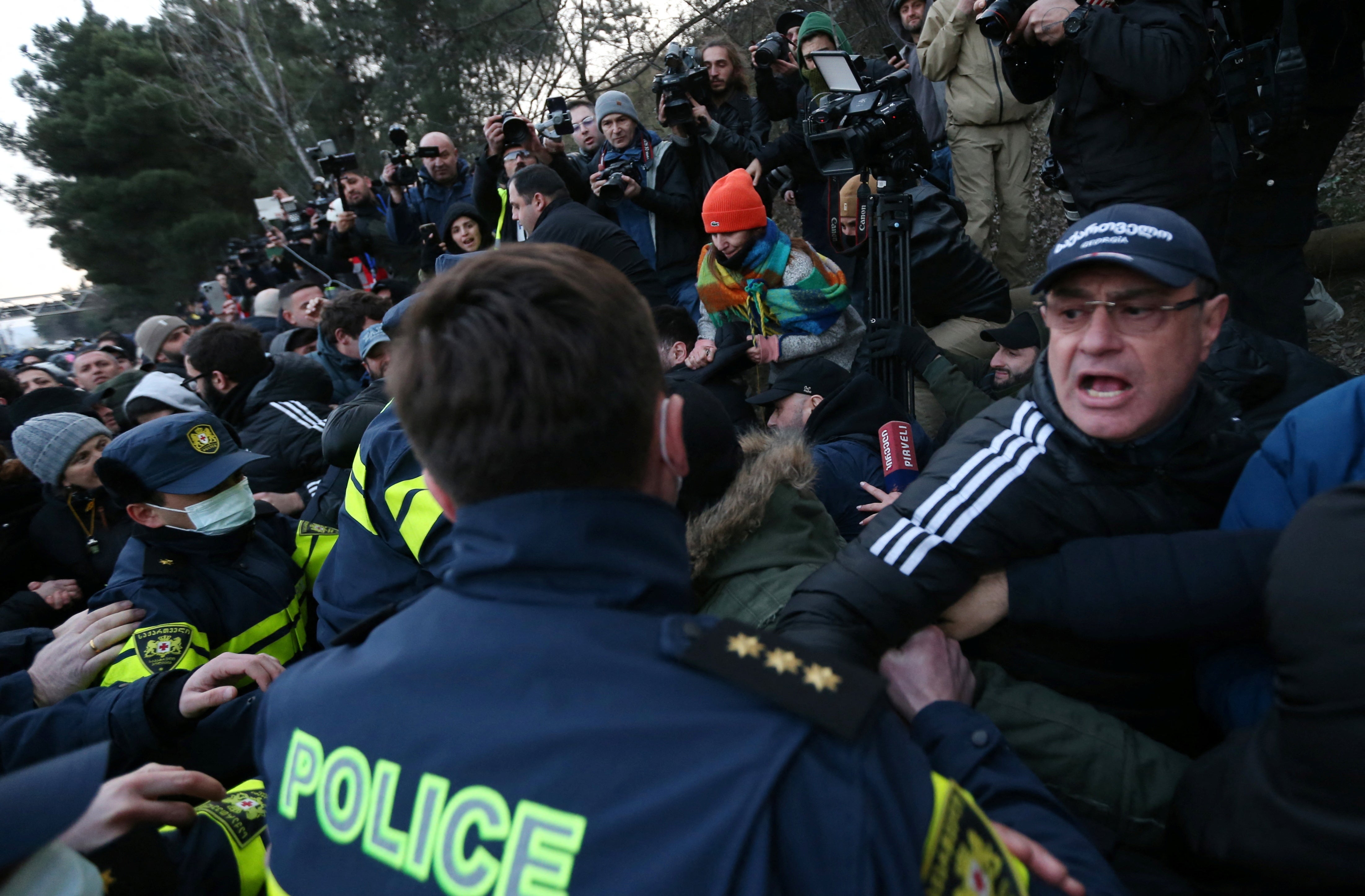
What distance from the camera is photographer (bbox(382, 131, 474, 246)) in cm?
705

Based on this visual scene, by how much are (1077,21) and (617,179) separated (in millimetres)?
2720

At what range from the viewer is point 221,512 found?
8.53 ft

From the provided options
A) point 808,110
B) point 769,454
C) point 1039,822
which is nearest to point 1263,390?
point 769,454

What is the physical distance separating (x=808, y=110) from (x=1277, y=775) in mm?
3888

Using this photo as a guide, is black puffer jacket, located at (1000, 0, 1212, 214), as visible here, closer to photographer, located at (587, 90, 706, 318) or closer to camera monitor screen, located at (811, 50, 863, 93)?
camera monitor screen, located at (811, 50, 863, 93)

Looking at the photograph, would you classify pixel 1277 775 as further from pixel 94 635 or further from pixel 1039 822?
pixel 94 635

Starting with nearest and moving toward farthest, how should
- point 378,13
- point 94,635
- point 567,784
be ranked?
point 567,784 < point 94,635 < point 378,13

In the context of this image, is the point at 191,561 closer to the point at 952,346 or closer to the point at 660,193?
the point at 952,346

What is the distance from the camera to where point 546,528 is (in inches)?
36.4

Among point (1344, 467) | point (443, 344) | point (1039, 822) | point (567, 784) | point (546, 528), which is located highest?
point (443, 344)

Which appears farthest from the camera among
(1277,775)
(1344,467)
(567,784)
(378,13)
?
(378,13)

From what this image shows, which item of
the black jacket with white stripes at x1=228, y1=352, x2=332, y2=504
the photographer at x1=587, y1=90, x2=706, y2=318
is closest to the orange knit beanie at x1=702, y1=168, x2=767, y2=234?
the photographer at x1=587, y1=90, x2=706, y2=318

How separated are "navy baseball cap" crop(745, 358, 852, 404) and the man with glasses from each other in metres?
1.88

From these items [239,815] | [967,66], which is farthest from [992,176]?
[239,815]
